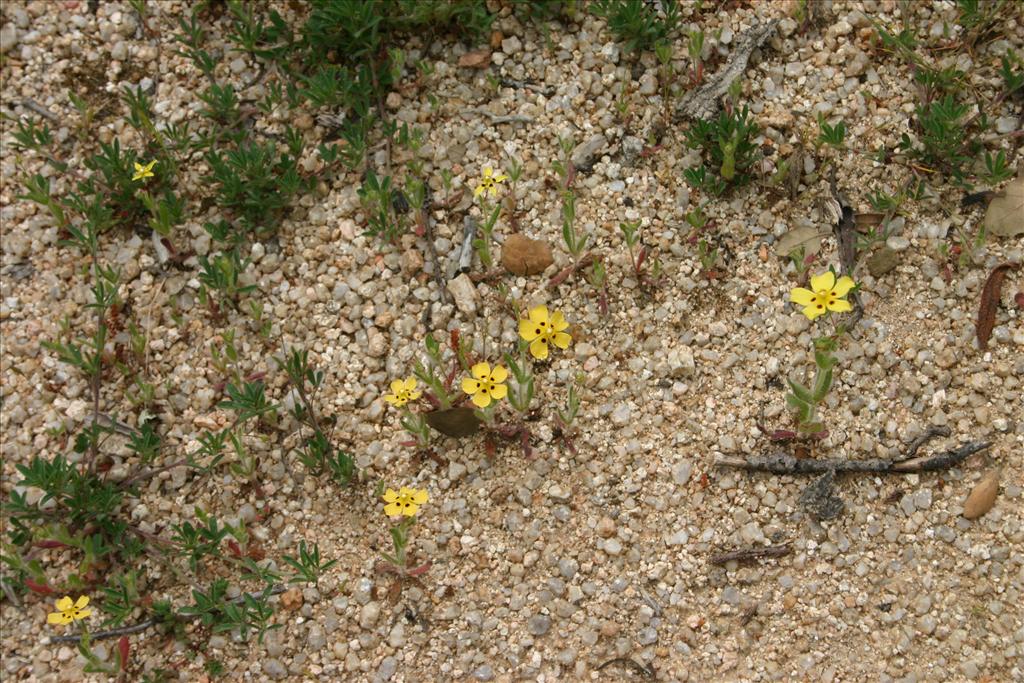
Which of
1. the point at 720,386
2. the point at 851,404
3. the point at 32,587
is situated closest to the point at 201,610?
the point at 32,587

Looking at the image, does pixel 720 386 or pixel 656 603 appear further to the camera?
pixel 720 386

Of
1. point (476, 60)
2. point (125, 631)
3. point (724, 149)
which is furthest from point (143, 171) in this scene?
point (724, 149)

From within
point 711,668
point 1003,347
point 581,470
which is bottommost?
point 711,668

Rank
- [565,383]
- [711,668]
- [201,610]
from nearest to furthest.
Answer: [711,668] → [201,610] → [565,383]

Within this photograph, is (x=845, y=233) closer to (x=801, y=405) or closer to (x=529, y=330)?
(x=801, y=405)

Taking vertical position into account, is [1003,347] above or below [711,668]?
above

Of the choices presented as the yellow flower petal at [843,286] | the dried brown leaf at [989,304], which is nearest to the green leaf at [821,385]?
the yellow flower petal at [843,286]

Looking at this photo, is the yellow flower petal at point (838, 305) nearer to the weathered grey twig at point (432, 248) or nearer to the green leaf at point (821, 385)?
the green leaf at point (821, 385)

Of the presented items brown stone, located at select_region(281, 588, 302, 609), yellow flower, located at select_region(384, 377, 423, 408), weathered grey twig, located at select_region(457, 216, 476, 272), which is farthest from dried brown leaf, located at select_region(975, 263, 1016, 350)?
brown stone, located at select_region(281, 588, 302, 609)

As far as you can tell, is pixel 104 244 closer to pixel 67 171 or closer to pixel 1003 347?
pixel 67 171
